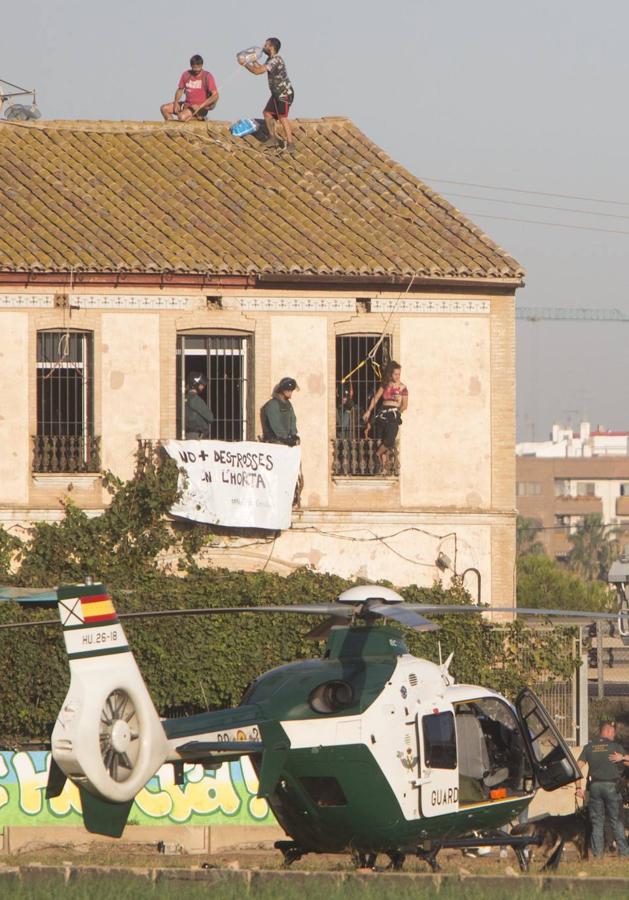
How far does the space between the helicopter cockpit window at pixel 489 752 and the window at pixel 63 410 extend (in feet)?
46.1

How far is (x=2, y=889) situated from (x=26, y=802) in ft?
31.0

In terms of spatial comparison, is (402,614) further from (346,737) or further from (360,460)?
(360,460)

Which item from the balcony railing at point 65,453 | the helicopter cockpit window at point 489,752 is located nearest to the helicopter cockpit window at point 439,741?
the helicopter cockpit window at point 489,752

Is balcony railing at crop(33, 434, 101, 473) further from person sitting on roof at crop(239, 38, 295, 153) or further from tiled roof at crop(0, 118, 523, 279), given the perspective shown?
person sitting on roof at crop(239, 38, 295, 153)

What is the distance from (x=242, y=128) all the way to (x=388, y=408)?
25.4 ft

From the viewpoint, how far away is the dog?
21.3 meters

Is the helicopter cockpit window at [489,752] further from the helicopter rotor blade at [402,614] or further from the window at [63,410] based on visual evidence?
the window at [63,410]

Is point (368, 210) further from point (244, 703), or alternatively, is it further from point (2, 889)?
point (2, 889)

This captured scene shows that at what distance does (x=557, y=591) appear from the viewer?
70688 millimetres

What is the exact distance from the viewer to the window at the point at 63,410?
32250mm

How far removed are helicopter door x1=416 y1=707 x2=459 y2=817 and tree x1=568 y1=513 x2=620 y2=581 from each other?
384 ft

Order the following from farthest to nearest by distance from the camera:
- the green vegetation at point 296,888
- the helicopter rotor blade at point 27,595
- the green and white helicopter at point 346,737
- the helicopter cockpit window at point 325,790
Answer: the helicopter rotor blade at point 27,595 < the helicopter cockpit window at point 325,790 < the green vegetation at point 296,888 < the green and white helicopter at point 346,737

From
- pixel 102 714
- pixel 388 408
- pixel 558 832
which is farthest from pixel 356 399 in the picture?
pixel 102 714

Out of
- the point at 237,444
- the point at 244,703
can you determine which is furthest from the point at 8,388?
the point at 244,703
